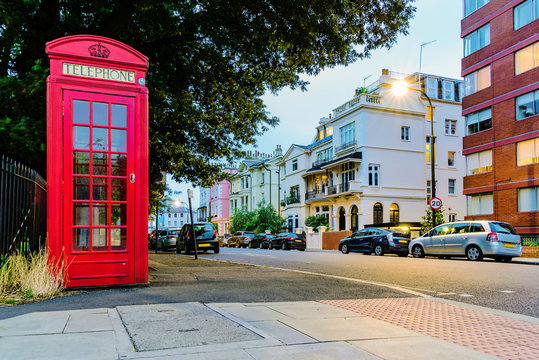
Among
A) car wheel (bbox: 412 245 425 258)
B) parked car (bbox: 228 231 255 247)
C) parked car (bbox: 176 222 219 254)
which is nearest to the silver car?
car wheel (bbox: 412 245 425 258)

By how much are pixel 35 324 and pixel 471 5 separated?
36.6 metres

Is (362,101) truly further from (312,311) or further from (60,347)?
(60,347)

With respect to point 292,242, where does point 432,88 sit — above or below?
above

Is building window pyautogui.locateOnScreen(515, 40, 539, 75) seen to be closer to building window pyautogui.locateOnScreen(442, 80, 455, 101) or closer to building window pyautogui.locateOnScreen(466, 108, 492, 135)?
building window pyautogui.locateOnScreen(466, 108, 492, 135)

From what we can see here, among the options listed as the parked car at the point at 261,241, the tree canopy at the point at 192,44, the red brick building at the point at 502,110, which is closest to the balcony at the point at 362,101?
the red brick building at the point at 502,110

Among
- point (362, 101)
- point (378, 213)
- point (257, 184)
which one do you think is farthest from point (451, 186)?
point (257, 184)

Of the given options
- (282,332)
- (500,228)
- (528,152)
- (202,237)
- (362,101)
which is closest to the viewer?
(282,332)

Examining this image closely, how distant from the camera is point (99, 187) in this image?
7.73m

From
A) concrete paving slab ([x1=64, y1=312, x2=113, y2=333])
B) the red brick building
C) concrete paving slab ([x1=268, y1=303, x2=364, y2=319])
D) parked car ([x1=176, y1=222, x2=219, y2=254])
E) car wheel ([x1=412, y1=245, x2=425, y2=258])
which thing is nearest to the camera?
concrete paving slab ([x1=64, y1=312, x2=113, y2=333])

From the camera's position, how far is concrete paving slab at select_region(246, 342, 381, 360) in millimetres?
3863

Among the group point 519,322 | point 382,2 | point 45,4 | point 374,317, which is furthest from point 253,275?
point 45,4

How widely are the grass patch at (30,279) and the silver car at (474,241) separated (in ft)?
53.3

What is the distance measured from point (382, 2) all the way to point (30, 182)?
8.20 metres

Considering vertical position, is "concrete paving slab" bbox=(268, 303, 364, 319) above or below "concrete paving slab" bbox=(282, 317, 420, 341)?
below
